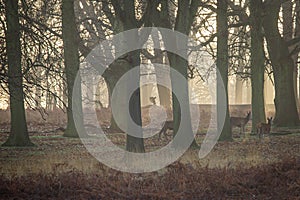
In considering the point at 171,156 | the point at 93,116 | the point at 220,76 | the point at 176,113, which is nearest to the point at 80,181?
the point at 171,156

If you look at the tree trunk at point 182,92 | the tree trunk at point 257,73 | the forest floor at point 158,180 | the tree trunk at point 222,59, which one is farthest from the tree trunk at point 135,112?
the tree trunk at point 257,73

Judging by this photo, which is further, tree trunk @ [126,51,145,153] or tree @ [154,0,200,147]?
tree @ [154,0,200,147]

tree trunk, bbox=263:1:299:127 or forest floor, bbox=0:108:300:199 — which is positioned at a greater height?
tree trunk, bbox=263:1:299:127

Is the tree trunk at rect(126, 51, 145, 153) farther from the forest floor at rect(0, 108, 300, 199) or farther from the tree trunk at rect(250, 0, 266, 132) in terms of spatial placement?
the tree trunk at rect(250, 0, 266, 132)

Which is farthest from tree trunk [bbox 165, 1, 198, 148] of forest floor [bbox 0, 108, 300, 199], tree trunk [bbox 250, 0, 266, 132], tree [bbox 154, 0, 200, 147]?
tree trunk [bbox 250, 0, 266, 132]

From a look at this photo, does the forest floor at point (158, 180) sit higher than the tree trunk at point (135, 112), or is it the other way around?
the tree trunk at point (135, 112)

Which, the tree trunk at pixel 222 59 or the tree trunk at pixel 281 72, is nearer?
the tree trunk at pixel 222 59

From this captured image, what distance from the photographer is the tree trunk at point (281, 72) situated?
83.3 feet

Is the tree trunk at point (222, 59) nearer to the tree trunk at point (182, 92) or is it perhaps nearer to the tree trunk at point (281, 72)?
the tree trunk at point (182, 92)

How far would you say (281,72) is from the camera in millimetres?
26047

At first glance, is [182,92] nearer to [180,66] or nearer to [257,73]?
[180,66]

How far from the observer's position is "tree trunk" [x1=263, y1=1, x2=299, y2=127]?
2539 centimetres

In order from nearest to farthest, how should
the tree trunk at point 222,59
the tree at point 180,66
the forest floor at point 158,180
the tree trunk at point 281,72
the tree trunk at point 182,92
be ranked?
the forest floor at point 158,180 → the tree at point 180,66 → the tree trunk at point 182,92 → the tree trunk at point 222,59 → the tree trunk at point 281,72

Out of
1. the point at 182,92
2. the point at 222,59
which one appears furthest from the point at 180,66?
the point at 222,59
